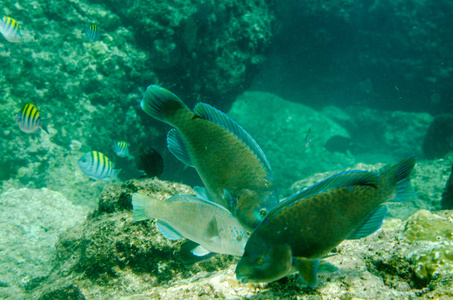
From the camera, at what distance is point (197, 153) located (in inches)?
66.2

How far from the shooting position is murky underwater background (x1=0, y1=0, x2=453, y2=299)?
6.64 ft

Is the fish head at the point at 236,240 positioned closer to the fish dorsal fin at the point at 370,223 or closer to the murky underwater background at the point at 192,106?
the murky underwater background at the point at 192,106

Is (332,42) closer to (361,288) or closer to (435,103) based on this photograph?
(435,103)

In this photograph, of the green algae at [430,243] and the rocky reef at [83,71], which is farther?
the rocky reef at [83,71]

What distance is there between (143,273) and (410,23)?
1698 centimetres

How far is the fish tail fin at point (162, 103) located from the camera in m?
1.68

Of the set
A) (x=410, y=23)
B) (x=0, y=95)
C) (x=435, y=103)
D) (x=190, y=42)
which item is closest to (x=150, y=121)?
(x=190, y=42)

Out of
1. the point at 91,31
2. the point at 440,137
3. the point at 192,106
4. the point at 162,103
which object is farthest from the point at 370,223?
the point at 440,137

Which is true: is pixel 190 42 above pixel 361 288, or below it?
above

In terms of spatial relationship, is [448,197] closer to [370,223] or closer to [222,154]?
[370,223]

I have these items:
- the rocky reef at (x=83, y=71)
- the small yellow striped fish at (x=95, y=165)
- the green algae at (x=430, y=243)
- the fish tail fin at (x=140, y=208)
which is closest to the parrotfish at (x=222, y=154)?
the fish tail fin at (x=140, y=208)

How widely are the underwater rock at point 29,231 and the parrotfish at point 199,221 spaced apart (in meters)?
4.26

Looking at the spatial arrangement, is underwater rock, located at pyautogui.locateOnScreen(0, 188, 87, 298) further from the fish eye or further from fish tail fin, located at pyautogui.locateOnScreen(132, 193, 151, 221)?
the fish eye

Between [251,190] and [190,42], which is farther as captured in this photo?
[190,42]
